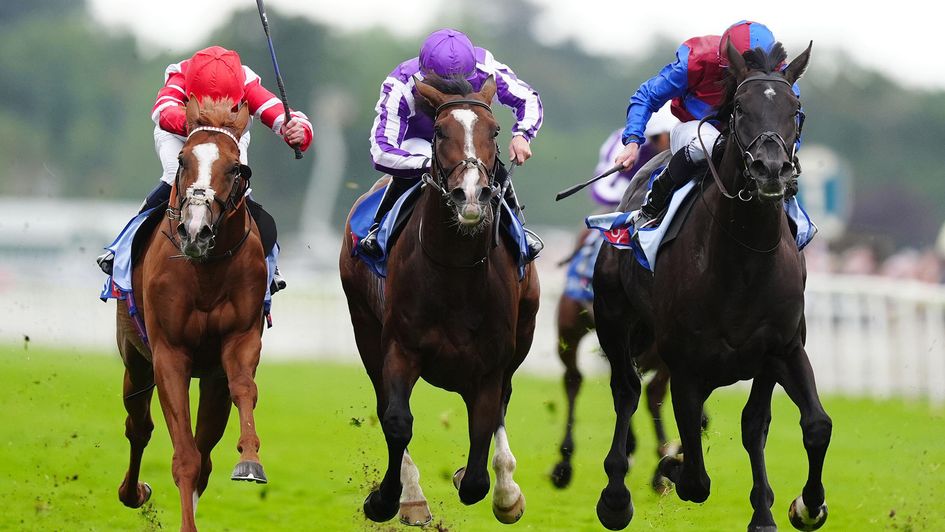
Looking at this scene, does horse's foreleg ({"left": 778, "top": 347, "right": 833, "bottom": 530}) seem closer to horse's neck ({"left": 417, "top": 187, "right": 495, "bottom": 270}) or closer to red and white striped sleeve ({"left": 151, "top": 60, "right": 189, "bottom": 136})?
horse's neck ({"left": 417, "top": 187, "right": 495, "bottom": 270})

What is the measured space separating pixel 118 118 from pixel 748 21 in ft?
159

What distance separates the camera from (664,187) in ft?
24.7

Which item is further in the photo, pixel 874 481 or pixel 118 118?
pixel 118 118

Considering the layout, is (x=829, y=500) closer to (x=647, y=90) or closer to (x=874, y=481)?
(x=874, y=481)

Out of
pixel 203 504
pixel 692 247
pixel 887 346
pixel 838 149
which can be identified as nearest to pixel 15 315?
pixel 887 346

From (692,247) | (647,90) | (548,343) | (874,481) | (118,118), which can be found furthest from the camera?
(118,118)

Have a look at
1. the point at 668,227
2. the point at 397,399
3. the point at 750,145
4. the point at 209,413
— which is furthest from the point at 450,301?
the point at 209,413

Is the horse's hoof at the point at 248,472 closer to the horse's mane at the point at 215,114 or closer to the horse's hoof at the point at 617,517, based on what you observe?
the horse's mane at the point at 215,114

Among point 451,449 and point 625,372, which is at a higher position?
point 625,372

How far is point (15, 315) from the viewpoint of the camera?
26094mm

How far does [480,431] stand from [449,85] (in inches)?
63.3

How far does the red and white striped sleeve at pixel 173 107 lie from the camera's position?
749 centimetres

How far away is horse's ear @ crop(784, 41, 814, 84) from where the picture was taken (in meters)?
6.61

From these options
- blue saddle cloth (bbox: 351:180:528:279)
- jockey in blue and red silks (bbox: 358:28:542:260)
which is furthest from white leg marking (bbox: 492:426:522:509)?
jockey in blue and red silks (bbox: 358:28:542:260)
